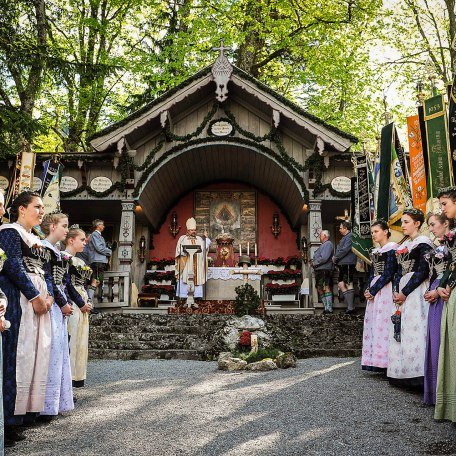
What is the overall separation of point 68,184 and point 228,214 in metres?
5.00

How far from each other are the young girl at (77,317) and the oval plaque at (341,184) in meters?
9.19

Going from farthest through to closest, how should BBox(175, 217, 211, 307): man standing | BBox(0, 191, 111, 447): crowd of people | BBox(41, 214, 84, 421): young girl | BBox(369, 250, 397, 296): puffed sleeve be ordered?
BBox(175, 217, 211, 307): man standing, BBox(369, 250, 397, 296): puffed sleeve, BBox(41, 214, 84, 421): young girl, BBox(0, 191, 111, 447): crowd of people

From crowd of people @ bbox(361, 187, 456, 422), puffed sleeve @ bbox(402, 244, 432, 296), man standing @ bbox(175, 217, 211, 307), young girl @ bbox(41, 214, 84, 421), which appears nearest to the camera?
crowd of people @ bbox(361, 187, 456, 422)

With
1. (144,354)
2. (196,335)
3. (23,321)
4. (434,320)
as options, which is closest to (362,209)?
(196,335)

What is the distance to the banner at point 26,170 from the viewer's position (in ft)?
42.7

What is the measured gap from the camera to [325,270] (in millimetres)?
12312

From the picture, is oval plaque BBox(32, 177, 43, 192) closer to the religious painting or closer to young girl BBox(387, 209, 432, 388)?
the religious painting

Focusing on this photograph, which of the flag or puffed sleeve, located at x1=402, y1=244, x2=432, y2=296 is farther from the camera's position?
the flag

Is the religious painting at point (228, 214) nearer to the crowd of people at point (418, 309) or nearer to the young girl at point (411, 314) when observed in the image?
the crowd of people at point (418, 309)

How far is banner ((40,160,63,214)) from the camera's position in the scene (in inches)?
519

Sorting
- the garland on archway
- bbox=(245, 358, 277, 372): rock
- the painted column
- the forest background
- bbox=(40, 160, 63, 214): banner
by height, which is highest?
the forest background

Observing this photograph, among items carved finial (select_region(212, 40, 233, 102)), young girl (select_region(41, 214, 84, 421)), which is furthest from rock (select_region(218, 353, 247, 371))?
carved finial (select_region(212, 40, 233, 102))

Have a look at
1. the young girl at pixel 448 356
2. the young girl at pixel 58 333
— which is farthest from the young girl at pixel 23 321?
the young girl at pixel 448 356

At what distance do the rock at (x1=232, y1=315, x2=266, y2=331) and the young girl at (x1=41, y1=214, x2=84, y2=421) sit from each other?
174 inches
